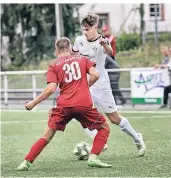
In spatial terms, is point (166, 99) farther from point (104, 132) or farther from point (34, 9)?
point (34, 9)

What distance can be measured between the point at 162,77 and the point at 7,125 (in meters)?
6.31

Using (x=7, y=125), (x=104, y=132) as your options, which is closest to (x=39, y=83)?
(x=7, y=125)

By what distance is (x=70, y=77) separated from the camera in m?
8.78

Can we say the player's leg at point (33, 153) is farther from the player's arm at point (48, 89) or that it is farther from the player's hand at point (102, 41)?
the player's hand at point (102, 41)

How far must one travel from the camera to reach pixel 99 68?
10117 millimetres

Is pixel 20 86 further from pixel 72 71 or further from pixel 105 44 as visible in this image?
pixel 72 71

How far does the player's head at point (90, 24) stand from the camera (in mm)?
9398

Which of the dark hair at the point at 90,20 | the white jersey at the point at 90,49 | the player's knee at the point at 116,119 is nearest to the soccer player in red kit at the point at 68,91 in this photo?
the dark hair at the point at 90,20

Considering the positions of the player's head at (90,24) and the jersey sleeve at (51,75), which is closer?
the jersey sleeve at (51,75)

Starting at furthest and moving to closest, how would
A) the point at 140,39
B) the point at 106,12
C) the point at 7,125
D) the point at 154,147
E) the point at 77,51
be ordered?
the point at 106,12
the point at 140,39
the point at 7,125
the point at 154,147
the point at 77,51

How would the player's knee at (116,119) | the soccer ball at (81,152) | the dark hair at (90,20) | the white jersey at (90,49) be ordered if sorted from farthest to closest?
the player's knee at (116,119), the soccer ball at (81,152), the white jersey at (90,49), the dark hair at (90,20)

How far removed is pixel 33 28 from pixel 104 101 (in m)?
32.0

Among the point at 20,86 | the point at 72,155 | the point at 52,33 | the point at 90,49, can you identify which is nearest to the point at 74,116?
the point at 90,49

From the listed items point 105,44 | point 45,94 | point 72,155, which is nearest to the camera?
point 45,94
